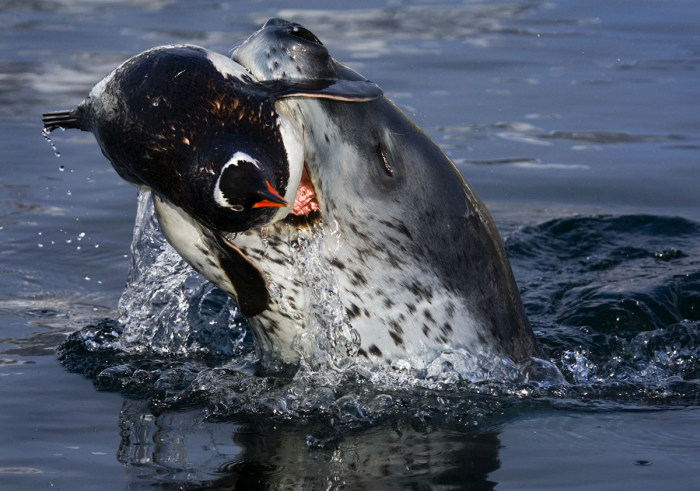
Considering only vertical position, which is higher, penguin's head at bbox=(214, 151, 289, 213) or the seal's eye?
the seal's eye

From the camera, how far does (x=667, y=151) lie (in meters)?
9.69

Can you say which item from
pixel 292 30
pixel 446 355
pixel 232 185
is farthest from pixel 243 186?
pixel 446 355

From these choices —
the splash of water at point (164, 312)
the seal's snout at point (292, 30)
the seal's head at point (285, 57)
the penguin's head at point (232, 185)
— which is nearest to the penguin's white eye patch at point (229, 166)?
the penguin's head at point (232, 185)

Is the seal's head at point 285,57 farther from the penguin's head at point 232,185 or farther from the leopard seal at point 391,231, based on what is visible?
the penguin's head at point 232,185

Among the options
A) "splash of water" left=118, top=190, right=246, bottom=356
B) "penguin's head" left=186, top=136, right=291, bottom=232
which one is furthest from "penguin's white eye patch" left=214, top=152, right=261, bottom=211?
"splash of water" left=118, top=190, right=246, bottom=356

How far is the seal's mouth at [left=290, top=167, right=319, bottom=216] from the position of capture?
14.6 feet

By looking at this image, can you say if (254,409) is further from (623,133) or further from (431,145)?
(623,133)

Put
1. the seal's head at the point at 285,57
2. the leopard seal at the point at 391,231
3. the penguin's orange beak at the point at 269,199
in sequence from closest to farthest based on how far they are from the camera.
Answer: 1. the penguin's orange beak at the point at 269,199
2. the seal's head at the point at 285,57
3. the leopard seal at the point at 391,231

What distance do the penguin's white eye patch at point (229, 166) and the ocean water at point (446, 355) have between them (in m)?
0.95

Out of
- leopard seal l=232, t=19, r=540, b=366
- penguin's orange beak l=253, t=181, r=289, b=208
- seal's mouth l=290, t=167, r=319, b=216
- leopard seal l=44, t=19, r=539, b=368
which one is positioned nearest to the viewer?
penguin's orange beak l=253, t=181, r=289, b=208

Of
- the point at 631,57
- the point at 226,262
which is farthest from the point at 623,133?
the point at 226,262

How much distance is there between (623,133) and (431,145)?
18.5ft

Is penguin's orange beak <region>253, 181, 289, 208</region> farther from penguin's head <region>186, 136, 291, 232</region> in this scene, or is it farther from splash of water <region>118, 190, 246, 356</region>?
splash of water <region>118, 190, 246, 356</region>

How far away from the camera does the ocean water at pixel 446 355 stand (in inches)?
173
